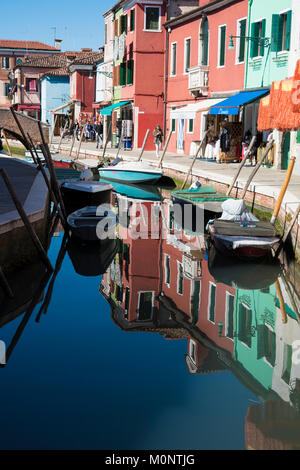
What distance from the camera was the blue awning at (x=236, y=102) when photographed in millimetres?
18750

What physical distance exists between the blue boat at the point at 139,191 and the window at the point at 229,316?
10.5 m

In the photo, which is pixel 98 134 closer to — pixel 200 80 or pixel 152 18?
pixel 152 18

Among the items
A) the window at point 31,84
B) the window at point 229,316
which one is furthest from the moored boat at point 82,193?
the window at point 31,84

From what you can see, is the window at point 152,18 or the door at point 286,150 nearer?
the door at point 286,150

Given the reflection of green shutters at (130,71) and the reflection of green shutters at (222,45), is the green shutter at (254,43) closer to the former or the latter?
the reflection of green shutters at (222,45)

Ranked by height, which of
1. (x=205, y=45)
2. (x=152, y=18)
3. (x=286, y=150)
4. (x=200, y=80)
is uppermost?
(x=152, y=18)

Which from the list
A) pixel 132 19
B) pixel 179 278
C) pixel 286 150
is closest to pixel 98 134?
pixel 132 19

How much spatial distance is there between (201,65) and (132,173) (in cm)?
590

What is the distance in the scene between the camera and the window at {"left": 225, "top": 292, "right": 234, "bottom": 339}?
776 centimetres

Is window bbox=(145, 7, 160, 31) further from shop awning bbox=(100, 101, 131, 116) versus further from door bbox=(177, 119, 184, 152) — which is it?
door bbox=(177, 119, 184, 152)

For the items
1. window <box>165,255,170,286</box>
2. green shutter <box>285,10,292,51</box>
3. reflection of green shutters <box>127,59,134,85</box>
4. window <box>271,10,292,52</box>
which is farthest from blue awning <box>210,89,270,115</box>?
reflection of green shutters <box>127,59,134,85</box>

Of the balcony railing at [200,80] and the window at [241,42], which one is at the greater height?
the window at [241,42]

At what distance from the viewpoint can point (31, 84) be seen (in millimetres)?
56281
